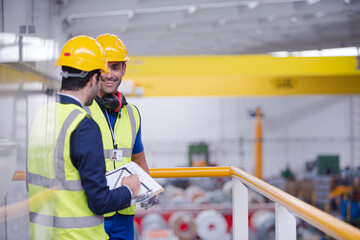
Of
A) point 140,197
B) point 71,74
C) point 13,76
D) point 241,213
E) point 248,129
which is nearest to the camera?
point 13,76

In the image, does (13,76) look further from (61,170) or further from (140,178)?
(140,178)

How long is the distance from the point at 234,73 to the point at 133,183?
589 cm

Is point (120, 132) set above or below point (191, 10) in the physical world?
below

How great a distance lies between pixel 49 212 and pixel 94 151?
0.29 meters

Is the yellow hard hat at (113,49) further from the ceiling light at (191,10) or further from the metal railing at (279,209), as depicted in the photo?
the ceiling light at (191,10)

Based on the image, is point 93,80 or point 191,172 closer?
point 93,80

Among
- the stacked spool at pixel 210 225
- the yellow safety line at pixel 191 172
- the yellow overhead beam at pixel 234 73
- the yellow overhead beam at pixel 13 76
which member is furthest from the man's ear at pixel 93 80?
the stacked spool at pixel 210 225

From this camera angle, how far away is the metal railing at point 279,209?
1101 millimetres

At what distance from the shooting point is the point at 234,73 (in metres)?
7.27

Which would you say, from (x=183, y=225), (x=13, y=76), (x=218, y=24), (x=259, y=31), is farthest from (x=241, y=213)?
(x=259, y=31)

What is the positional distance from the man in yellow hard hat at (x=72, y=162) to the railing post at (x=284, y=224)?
24.8 inches

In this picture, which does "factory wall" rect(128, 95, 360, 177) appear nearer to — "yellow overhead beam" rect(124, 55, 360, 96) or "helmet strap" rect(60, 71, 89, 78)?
"yellow overhead beam" rect(124, 55, 360, 96)

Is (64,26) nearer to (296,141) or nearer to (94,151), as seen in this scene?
(94,151)

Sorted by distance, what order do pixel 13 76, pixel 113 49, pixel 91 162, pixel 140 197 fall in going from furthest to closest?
pixel 113 49, pixel 140 197, pixel 91 162, pixel 13 76
